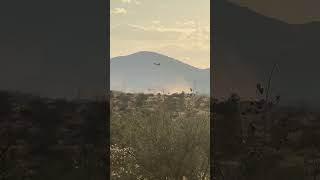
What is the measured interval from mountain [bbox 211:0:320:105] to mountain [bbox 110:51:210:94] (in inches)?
45.4

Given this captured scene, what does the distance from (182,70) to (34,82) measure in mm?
1809

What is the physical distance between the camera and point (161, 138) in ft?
12.0

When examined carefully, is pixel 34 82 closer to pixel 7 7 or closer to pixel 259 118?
pixel 7 7

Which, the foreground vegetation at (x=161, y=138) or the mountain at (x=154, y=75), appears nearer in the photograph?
the foreground vegetation at (x=161, y=138)

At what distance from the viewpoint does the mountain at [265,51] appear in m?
2.63

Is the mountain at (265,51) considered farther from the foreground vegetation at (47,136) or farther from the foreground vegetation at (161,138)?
the foreground vegetation at (161,138)

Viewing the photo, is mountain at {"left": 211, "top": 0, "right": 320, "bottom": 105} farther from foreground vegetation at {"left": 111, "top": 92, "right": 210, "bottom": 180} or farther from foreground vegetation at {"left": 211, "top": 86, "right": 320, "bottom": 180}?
foreground vegetation at {"left": 111, "top": 92, "right": 210, "bottom": 180}

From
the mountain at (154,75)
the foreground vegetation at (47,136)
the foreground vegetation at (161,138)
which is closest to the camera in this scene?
the foreground vegetation at (47,136)

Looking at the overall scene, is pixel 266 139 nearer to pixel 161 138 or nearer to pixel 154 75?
pixel 161 138

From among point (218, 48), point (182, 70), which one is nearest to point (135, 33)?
point (182, 70)

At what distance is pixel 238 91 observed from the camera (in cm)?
264

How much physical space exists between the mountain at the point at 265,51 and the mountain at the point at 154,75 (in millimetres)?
1154

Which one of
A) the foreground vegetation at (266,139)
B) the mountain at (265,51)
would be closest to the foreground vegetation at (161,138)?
the foreground vegetation at (266,139)

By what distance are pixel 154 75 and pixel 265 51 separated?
1.61 metres
